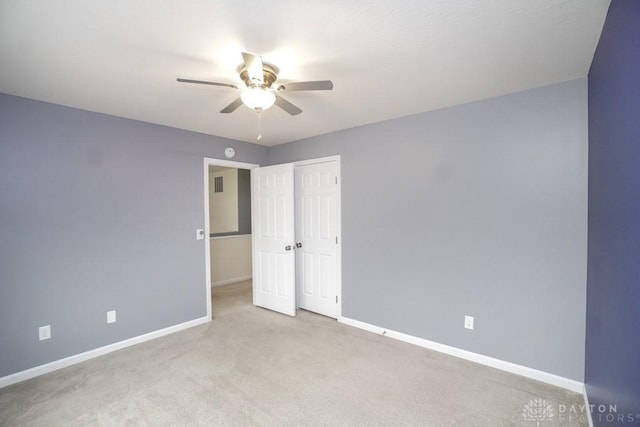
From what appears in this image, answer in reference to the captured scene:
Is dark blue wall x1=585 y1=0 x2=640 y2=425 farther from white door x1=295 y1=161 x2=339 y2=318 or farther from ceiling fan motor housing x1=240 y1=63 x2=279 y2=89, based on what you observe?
white door x1=295 y1=161 x2=339 y2=318

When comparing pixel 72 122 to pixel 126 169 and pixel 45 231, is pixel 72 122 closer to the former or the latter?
pixel 126 169

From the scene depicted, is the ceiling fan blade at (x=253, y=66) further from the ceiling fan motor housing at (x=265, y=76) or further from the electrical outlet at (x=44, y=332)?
the electrical outlet at (x=44, y=332)

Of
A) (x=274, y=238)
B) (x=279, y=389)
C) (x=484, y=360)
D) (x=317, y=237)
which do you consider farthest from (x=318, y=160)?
(x=484, y=360)

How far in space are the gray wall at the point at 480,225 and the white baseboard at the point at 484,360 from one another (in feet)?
0.15

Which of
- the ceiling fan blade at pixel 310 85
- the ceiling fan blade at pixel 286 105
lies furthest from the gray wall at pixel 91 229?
the ceiling fan blade at pixel 310 85

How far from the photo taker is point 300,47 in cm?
172

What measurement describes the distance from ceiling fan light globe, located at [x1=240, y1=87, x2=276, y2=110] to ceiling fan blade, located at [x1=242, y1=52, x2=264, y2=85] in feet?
0.19

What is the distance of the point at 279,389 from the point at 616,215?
238 cm

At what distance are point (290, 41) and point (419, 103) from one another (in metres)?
1.49

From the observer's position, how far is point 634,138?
109 centimetres

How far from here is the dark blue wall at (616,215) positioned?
108 cm

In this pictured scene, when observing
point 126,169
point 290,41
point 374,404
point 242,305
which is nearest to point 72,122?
point 126,169

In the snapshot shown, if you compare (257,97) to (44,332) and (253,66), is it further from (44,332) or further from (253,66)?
(44,332)

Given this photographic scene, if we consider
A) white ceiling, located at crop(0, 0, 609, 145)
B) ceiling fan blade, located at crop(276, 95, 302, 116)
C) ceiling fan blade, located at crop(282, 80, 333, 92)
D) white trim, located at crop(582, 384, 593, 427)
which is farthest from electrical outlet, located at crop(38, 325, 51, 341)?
→ white trim, located at crop(582, 384, 593, 427)
